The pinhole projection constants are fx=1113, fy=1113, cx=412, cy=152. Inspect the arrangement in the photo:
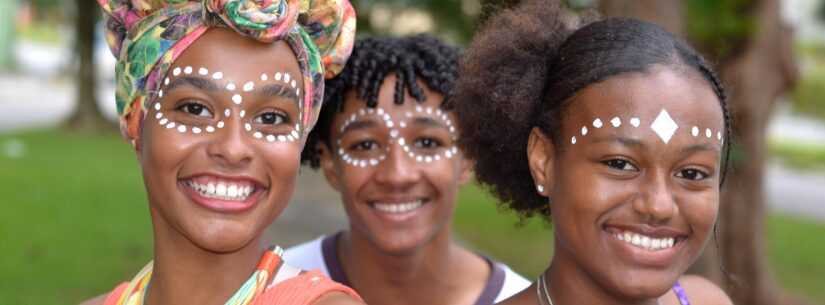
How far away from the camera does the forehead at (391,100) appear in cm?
404

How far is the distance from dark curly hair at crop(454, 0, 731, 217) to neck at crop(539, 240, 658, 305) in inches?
13.2

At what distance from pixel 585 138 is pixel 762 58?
5.69 m

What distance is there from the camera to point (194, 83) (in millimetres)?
2869

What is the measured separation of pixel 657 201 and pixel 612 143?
19 centimetres

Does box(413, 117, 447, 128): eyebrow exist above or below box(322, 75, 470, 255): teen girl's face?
above

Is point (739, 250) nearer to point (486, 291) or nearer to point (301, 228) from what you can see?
point (301, 228)

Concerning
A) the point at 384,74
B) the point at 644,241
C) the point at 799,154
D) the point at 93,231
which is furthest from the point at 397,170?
the point at 799,154

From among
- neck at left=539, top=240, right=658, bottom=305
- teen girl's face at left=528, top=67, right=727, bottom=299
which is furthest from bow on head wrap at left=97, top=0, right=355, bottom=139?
neck at left=539, top=240, right=658, bottom=305

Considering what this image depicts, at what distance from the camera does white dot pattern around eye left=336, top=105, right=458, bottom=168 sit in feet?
13.1

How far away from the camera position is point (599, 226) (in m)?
2.86

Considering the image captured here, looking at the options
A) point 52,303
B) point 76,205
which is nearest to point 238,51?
point 52,303

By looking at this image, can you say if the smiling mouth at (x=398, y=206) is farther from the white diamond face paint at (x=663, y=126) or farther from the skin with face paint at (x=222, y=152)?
the white diamond face paint at (x=663, y=126)

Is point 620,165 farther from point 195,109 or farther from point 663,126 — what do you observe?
point 195,109

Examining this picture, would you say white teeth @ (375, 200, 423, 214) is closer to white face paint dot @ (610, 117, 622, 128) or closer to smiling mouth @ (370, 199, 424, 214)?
smiling mouth @ (370, 199, 424, 214)
